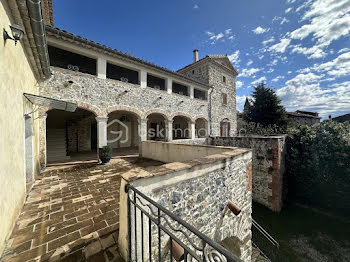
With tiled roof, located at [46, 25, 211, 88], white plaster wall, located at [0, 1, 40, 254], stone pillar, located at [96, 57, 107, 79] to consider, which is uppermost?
tiled roof, located at [46, 25, 211, 88]

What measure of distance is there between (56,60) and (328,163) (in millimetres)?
13947

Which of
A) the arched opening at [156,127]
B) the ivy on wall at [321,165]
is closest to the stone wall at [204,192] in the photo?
the ivy on wall at [321,165]

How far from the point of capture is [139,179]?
1.93m

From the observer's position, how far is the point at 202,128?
13.7m

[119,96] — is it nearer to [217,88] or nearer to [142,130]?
[142,130]

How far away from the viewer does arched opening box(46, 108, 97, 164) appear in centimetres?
858

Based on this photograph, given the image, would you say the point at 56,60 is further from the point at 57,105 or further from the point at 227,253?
the point at 227,253

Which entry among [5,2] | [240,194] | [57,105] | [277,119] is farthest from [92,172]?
[277,119]

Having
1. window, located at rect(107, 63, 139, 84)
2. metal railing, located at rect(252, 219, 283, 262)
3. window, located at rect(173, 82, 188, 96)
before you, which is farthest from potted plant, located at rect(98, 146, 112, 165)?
window, located at rect(173, 82, 188, 96)

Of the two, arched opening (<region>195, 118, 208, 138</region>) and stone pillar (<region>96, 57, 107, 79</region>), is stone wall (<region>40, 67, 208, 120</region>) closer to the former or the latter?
stone pillar (<region>96, 57, 107, 79</region>)

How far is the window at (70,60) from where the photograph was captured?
21.6 ft

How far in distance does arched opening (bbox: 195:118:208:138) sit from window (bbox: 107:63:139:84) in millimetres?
7140

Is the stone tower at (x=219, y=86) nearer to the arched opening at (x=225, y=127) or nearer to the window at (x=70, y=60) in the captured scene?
the arched opening at (x=225, y=127)

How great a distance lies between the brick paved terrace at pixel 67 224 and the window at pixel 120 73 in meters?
6.43
